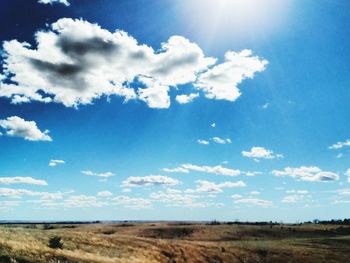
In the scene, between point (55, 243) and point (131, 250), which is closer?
point (55, 243)

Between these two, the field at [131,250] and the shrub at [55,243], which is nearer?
the field at [131,250]

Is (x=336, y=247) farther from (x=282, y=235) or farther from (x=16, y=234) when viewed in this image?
(x=16, y=234)

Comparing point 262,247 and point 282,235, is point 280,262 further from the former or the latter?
point 282,235

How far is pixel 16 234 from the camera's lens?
35344 millimetres

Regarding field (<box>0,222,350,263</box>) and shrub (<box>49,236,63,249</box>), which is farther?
shrub (<box>49,236,63,249</box>)

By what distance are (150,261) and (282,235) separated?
61.0 m

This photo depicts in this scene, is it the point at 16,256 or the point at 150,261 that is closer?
the point at 16,256

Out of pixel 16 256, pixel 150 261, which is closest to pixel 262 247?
pixel 150 261

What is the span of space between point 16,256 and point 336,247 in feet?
187

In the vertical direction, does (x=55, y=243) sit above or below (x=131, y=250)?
above

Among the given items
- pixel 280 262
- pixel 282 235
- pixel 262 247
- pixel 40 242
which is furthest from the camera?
pixel 282 235

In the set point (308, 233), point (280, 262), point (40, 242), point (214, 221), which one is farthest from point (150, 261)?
point (214, 221)

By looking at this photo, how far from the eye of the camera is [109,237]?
46.5m

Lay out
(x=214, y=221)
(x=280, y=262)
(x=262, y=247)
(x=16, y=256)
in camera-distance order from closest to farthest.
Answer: (x=16, y=256) → (x=280, y=262) → (x=262, y=247) → (x=214, y=221)
